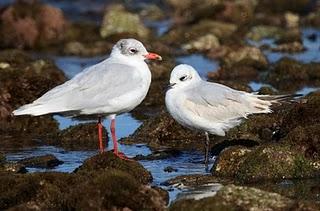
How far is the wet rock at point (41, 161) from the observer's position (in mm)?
13023

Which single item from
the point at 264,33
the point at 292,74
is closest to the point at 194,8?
the point at 264,33

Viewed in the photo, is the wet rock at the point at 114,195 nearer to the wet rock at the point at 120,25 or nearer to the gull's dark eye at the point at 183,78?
the gull's dark eye at the point at 183,78

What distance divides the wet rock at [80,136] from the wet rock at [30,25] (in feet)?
39.9

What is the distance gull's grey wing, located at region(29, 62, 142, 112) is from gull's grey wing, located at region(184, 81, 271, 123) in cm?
91

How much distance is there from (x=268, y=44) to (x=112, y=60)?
43.2 ft

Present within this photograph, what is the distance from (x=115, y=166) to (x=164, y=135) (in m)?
3.54

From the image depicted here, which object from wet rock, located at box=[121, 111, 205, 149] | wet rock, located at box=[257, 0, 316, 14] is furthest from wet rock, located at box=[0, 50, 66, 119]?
wet rock, located at box=[257, 0, 316, 14]

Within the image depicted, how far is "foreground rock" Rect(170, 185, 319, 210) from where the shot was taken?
9617 millimetres

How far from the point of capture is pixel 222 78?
2156 cm

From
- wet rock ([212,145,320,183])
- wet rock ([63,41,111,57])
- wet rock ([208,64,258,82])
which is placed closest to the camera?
wet rock ([212,145,320,183])

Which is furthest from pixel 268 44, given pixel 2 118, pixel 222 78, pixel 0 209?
pixel 0 209

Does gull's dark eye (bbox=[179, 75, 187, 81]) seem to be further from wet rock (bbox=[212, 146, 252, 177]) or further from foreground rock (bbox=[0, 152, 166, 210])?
foreground rock (bbox=[0, 152, 166, 210])

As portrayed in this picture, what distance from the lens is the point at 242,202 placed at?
9.70 m

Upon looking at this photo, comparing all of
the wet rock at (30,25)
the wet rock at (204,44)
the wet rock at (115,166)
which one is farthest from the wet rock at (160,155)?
the wet rock at (30,25)
